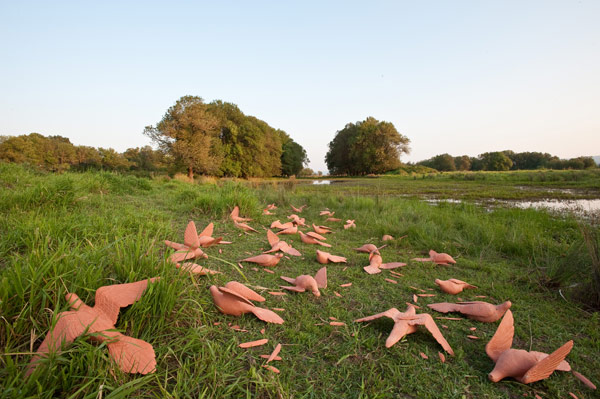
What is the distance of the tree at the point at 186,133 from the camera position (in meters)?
23.3

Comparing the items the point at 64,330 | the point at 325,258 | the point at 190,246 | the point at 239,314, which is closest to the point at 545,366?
the point at 239,314

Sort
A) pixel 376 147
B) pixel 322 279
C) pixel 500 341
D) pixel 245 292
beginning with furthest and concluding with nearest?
pixel 376 147, pixel 322 279, pixel 245 292, pixel 500 341

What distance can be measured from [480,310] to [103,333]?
156 centimetres

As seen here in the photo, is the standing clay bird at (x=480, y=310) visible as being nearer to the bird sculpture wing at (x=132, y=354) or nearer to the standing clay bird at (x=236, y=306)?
the standing clay bird at (x=236, y=306)

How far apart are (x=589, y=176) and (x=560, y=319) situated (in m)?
16.6

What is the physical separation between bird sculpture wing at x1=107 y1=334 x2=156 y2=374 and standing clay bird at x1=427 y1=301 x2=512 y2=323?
1301mm

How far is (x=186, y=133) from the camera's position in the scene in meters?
23.9

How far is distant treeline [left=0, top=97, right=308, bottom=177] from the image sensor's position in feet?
77.7

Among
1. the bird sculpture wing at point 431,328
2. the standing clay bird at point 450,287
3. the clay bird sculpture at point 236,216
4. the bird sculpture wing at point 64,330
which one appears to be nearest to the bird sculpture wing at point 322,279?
the bird sculpture wing at point 431,328

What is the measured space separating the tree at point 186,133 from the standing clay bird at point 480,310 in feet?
79.0

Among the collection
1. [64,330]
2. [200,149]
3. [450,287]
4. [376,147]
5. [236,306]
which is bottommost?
[450,287]

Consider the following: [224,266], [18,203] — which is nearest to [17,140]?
[18,203]

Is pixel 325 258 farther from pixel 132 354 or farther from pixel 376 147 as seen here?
pixel 376 147

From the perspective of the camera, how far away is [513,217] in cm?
416
